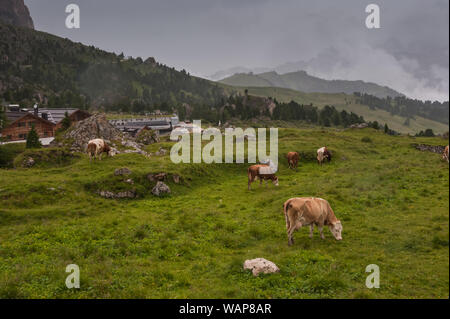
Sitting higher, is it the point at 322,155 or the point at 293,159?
the point at 322,155

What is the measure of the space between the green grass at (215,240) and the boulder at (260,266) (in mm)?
249

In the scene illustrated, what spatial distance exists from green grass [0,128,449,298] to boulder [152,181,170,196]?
26.2 inches

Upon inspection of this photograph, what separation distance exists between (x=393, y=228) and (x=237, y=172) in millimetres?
23584

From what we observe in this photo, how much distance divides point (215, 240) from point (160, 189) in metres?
12.5

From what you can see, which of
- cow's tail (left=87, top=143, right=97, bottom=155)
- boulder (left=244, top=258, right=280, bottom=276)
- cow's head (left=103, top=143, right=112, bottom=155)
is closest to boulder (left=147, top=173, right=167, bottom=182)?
cow's tail (left=87, top=143, right=97, bottom=155)

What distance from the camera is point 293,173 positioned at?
34969 mm

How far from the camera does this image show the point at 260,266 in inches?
428

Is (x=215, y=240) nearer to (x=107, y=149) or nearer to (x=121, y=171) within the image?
(x=121, y=171)

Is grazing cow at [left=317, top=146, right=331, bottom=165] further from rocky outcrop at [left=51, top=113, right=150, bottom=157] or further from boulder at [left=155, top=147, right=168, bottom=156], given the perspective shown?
rocky outcrop at [left=51, top=113, right=150, bottom=157]

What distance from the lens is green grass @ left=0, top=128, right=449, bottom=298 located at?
952 cm

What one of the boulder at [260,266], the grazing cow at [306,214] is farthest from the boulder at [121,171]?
the boulder at [260,266]

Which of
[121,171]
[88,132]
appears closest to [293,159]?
[121,171]

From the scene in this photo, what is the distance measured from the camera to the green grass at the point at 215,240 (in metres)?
9.52

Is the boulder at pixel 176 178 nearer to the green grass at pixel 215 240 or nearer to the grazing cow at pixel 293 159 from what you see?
the green grass at pixel 215 240
